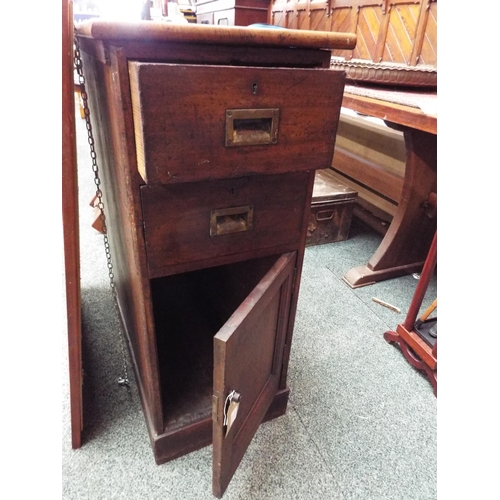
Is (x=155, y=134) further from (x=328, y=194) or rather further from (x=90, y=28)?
(x=328, y=194)

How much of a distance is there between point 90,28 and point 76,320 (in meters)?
0.56

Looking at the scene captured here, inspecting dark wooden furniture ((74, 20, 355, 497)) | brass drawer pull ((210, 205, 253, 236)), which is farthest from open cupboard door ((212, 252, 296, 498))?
brass drawer pull ((210, 205, 253, 236))

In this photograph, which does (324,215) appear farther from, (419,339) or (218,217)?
(218,217)

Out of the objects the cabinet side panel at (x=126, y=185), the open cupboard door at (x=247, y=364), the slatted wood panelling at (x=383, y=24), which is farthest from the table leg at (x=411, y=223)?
the cabinet side panel at (x=126, y=185)

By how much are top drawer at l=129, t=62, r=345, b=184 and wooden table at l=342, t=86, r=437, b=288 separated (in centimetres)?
67

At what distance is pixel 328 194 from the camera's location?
190cm

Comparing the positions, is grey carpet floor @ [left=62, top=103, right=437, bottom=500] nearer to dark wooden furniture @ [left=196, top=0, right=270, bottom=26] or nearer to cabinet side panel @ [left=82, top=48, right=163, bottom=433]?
cabinet side panel @ [left=82, top=48, right=163, bottom=433]

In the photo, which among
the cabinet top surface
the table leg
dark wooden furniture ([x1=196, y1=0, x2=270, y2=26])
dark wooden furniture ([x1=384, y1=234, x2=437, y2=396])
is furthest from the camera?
dark wooden furniture ([x1=196, y1=0, x2=270, y2=26])

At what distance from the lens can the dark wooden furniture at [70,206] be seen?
66 centimetres

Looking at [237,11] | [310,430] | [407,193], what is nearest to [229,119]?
[310,430]

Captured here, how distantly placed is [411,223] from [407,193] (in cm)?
14

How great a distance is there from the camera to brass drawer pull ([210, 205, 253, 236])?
0.71 meters

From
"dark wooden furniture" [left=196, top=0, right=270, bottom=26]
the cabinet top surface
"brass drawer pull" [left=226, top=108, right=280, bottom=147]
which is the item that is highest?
"dark wooden furniture" [left=196, top=0, right=270, bottom=26]

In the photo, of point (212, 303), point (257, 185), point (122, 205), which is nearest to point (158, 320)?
point (212, 303)
